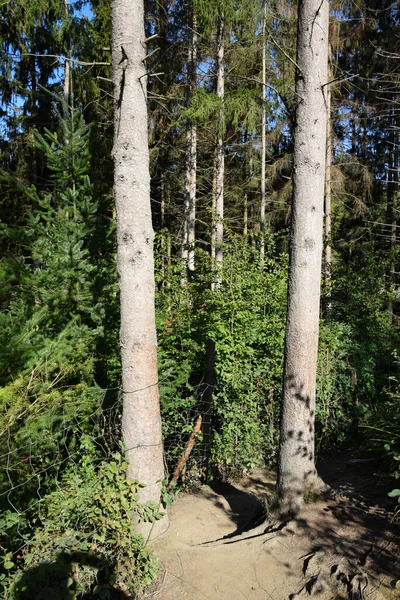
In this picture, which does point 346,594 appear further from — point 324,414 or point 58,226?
point 58,226

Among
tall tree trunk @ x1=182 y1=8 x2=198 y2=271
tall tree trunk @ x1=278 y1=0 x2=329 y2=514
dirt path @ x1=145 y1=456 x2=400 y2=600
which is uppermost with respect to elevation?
tall tree trunk @ x1=182 y1=8 x2=198 y2=271

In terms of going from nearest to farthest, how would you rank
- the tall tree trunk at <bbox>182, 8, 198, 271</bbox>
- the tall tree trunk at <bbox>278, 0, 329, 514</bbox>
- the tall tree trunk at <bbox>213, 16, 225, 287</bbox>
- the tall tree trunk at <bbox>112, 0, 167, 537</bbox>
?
the tall tree trunk at <bbox>112, 0, 167, 537</bbox>, the tall tree trunk at <bbox>278, 0, 329, 514</bbox>, the tall tree trunk at <bbox>213, 16, 225, 287</bbox>, the tall tree trunk at <bbox>182, 8, 198, 271</bbox>

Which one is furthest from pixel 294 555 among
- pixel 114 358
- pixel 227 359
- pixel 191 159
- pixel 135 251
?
pixel 191 159

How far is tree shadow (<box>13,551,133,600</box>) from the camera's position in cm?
282

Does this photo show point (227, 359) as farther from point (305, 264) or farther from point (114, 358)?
point (305, 264)

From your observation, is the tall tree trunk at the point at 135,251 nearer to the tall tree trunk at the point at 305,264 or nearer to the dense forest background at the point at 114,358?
the dense forest background at the point at 114,358

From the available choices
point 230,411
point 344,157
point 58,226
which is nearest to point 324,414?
point 230,411

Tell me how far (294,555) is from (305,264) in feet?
7.76

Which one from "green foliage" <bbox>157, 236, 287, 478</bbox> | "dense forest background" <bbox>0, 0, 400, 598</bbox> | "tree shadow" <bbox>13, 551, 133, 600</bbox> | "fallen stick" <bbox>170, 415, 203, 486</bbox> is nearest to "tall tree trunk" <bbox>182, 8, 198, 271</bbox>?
"dense forest background" <bbox>0, 0, 400, 598</bbox>

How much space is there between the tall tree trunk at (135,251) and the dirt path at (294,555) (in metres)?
0.46

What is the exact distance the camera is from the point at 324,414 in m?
6.12

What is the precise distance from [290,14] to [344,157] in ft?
16.9

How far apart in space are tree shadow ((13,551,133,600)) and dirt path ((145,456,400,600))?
1.20ft

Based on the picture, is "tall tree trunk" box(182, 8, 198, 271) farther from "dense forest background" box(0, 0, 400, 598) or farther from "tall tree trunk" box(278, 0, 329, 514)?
"tall tree trunk" box(278, 0, 329, 514)
